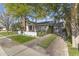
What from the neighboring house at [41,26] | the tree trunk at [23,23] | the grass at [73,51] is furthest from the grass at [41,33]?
the grass at [73,51]

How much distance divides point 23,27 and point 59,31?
0.36 metres

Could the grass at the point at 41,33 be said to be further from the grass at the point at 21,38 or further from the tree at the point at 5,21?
the tree at the point at 5,21

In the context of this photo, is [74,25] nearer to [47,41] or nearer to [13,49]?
[47,41]

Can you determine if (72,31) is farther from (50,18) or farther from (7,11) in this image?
(7,11)

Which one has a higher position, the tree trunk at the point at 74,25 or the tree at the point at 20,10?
the tree at the point at 20,10

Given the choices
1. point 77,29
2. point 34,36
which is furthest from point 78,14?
point 34,36

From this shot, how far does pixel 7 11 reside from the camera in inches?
174

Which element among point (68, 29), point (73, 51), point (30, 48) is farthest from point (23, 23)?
point (73, 51)

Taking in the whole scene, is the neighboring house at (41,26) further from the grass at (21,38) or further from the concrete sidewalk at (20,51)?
the concrete sidewalk at (20,51)

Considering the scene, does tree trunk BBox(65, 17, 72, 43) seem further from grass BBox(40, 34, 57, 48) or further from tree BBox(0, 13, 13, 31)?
tree BBox(0, 13, 13, 31)

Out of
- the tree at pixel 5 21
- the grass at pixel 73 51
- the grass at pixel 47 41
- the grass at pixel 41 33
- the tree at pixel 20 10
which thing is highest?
the tree at pixel 20 10

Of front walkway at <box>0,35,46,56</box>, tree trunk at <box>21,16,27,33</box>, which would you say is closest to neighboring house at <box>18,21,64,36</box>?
tree trunk at <box>21,16,27,33</box>

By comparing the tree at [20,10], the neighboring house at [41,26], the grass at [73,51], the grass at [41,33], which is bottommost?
the grass at [73,51]

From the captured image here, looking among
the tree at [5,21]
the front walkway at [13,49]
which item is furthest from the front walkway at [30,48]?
the tree at [5,21]
